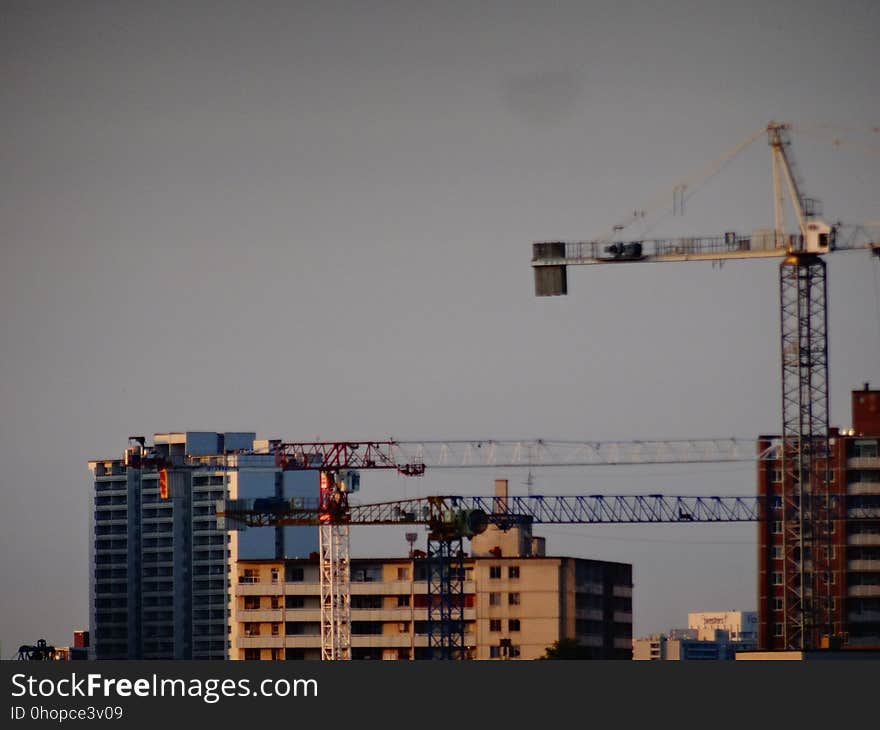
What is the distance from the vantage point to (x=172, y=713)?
9888cm

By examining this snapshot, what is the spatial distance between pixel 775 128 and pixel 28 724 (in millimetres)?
109729

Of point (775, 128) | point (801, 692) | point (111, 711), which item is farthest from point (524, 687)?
point (775, 128)

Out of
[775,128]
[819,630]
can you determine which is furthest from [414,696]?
[775,128]

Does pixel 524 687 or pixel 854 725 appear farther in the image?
pixel 524 687

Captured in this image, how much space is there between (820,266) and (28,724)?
320ft

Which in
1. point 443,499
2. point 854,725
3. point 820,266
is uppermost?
point 820,266

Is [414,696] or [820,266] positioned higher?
[820,266]

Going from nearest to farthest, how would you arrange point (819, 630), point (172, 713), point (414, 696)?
point (172, 713), point (414, 696), point (819, 630)

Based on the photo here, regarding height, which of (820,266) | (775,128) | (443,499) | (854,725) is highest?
(775,128)

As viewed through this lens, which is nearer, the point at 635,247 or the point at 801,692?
the point at 801,692

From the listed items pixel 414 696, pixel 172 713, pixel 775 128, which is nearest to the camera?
pixel 172 713

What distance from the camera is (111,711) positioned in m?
99.7

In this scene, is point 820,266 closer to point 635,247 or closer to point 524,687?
point 635,247

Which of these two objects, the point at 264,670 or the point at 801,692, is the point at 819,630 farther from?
the point at 264,670
